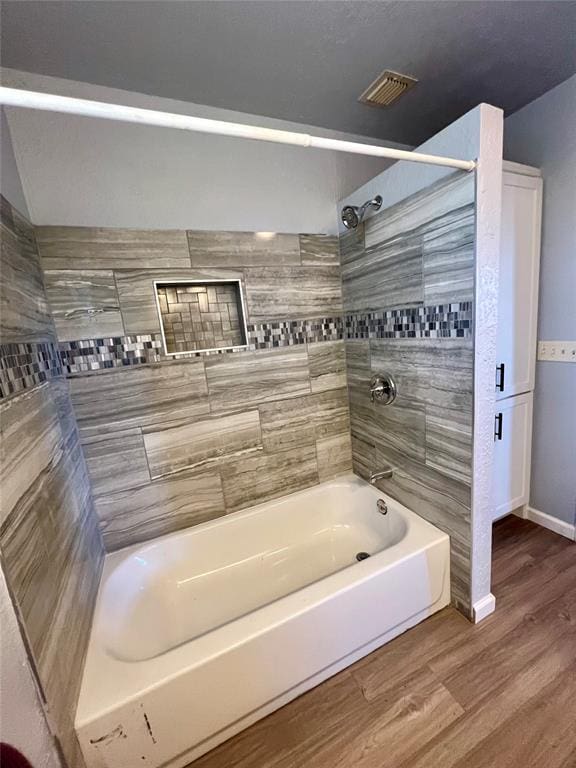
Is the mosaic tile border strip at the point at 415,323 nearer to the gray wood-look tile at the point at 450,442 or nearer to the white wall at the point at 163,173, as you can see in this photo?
the gray wood-look tile at the point at 450,442

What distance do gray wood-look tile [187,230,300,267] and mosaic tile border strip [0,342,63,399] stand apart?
0.79 m

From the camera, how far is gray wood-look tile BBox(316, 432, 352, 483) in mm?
2029

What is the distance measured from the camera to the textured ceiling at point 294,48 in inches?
41.8

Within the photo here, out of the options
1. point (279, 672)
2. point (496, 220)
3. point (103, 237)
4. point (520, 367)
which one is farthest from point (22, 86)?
point (520, 367)

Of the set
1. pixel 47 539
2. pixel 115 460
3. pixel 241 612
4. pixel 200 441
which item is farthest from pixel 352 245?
pixel 241 612

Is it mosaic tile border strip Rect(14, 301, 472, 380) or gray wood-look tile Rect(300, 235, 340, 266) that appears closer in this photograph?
mosaic tile border strip Rect(14, 301, 472, 380)

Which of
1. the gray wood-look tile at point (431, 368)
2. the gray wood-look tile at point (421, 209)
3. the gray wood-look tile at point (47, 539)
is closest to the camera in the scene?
the gray wood-look tile at point (47, 539)

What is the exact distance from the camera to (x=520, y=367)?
179cm

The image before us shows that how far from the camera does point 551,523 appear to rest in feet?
6.19

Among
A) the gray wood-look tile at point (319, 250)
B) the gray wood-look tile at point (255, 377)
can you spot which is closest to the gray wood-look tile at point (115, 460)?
the gray wood-look tile at point (255, 377)

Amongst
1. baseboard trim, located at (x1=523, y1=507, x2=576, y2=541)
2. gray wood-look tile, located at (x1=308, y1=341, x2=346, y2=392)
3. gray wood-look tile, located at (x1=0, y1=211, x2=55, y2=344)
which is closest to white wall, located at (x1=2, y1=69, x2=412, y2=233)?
gray wood-look tile, located at (x1=0, y1=211, x2=55, y2=344)

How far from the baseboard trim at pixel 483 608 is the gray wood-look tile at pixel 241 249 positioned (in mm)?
1964

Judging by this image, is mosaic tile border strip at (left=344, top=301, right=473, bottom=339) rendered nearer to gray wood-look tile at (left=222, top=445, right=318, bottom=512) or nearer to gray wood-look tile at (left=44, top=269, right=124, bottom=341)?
gray wood-look tile at (left=222, top=445, right=318, bottom=512)

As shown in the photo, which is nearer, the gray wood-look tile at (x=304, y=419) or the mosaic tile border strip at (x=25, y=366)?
the mosaic tile border strip at (x=25, y=366)
